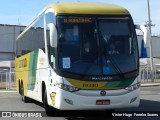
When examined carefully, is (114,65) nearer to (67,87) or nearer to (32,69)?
(67,87)

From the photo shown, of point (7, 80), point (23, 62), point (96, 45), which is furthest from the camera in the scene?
point (7, 80)

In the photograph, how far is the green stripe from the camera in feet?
53.3

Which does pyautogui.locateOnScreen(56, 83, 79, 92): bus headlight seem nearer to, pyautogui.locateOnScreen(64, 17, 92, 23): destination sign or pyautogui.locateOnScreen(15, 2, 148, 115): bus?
pyautogui.locateOnScreen(15, 2, 148, 115): bus

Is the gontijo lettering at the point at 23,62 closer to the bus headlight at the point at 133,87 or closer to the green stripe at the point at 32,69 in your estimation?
the green stripe at the point at 32,69

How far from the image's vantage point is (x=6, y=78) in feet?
121

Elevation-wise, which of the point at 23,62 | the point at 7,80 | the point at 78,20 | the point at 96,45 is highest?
the point at 78,20

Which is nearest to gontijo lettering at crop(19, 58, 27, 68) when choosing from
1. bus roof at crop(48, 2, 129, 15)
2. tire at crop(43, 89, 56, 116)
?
tire at crop(43, 89, 56, 116)

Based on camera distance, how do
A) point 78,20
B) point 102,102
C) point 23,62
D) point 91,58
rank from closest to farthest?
1. point 102,102
2. point 91,58
3. point 78,20
4. point 23,62

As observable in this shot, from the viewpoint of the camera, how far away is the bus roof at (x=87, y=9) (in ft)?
41.0

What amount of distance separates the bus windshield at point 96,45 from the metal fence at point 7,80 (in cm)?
2515

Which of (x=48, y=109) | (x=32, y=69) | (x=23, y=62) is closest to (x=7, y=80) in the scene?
(x=23, y=62)

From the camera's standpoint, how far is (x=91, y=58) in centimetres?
1198

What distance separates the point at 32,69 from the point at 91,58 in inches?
220

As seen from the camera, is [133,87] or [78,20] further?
[78,20]
